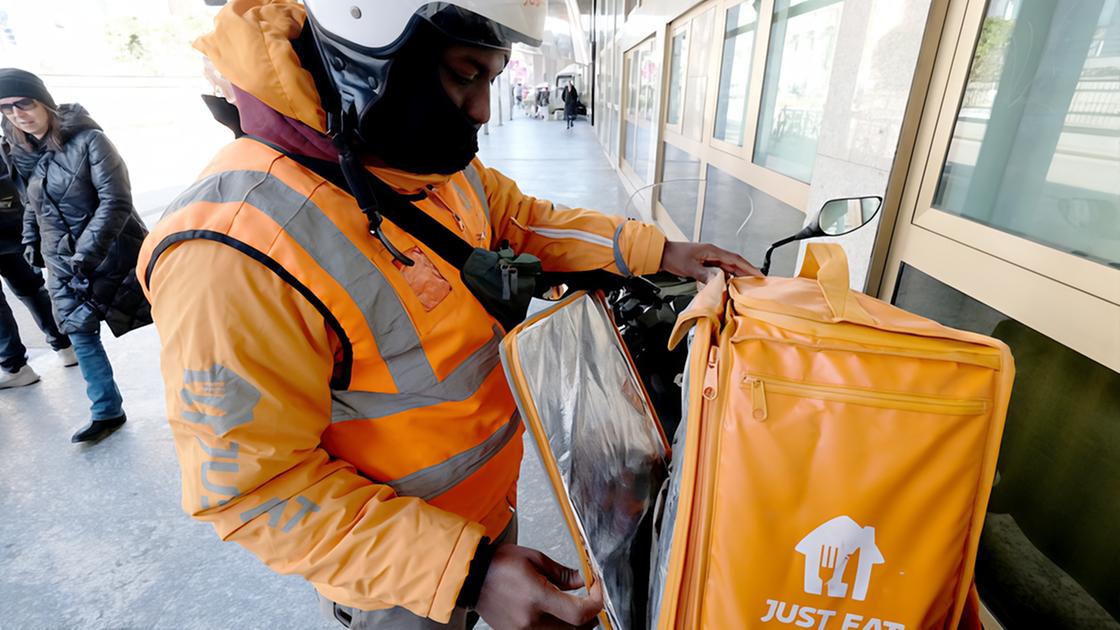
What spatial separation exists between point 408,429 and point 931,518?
2.44 feet

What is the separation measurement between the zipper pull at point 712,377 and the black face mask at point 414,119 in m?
0.54

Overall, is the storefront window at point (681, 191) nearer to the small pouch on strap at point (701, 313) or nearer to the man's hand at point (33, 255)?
the small pouch on strap at point (701, 313)

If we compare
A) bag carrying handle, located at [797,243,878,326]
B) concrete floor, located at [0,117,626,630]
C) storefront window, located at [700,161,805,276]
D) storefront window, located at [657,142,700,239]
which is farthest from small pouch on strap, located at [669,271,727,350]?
storefront window, located at [657,142,700,239]

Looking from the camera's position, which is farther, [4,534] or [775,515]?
[4,534]

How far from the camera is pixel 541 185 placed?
9242 mm

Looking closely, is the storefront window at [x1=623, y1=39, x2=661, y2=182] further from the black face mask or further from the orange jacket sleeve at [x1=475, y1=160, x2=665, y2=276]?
the black face mask

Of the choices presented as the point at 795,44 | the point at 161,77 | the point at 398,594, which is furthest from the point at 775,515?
the point at 161,77

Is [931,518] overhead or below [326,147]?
below

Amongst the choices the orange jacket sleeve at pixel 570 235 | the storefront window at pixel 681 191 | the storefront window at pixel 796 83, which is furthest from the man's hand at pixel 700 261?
the storefront window at pixel 681 191

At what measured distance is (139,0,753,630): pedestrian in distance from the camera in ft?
2.23

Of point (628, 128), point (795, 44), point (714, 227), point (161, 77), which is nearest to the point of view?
point (795, 44)

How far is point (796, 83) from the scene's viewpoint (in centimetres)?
255

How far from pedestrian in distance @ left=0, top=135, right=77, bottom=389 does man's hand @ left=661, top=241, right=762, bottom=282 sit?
3.73m

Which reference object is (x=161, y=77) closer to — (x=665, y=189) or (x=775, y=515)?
(x=665, y=189)
